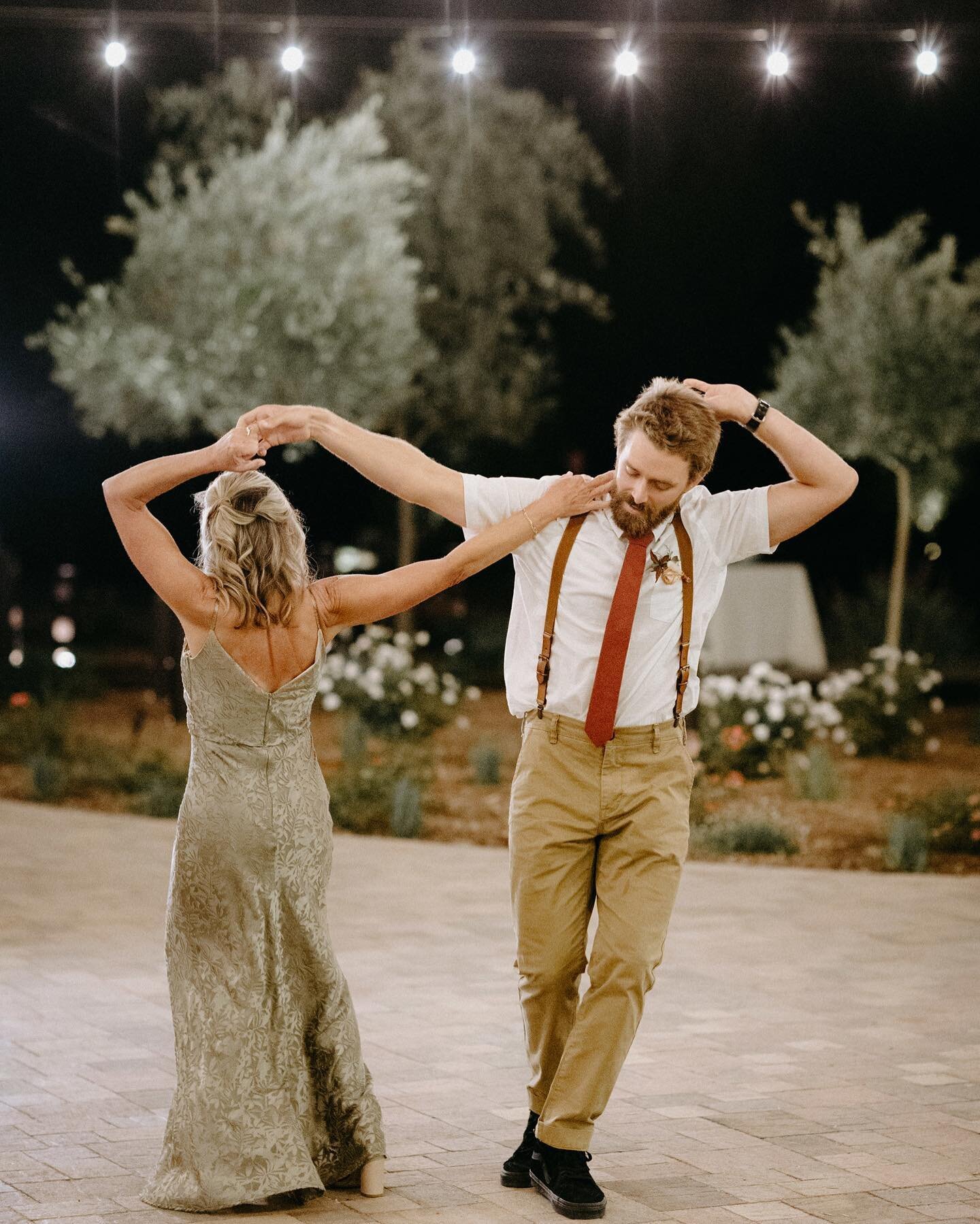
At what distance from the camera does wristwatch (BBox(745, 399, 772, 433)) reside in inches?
156

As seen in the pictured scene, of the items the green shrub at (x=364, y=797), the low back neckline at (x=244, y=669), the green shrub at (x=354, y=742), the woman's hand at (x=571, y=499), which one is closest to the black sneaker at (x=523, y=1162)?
the low back neckline at (x=244, y=669)

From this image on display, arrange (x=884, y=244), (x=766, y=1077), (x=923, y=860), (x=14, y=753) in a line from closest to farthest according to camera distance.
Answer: (x=766, y=1077)
(x=923, y=860)
(x=14, y=753)
(x=884, y=244)

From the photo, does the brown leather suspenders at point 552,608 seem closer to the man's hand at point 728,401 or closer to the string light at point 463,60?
the man's hand at point 728,401

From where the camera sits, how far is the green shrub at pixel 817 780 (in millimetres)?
10375

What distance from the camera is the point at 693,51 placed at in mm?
21000

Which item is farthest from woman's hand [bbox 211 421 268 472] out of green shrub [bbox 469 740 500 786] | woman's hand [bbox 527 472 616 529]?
green shrub [bbox 469 740 500 786]

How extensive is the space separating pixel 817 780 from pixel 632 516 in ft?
22.4

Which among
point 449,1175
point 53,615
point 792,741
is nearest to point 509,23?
point 792,741

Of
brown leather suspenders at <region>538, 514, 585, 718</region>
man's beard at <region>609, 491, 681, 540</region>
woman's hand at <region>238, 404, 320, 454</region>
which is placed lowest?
brown leather suspenders at <region>538, 514, 585, 718</region>

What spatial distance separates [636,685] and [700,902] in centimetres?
407

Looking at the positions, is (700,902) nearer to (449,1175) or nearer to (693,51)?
(449,1175)

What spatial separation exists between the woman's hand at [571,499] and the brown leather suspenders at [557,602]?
0.05 m

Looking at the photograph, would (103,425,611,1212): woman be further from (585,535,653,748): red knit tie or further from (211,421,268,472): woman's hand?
(585,535,653,748): red knit tie

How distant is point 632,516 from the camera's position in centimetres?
387
